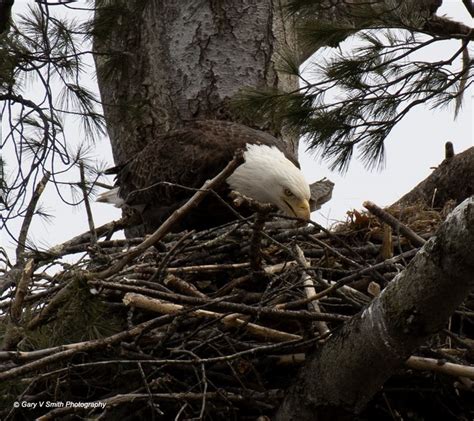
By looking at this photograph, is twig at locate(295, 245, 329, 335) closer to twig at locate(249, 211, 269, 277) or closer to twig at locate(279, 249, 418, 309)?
twig at locate(279, 249, 418, 309)

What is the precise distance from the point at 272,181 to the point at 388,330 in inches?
81.8

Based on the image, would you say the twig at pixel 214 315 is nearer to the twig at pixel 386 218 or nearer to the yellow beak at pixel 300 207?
the twig at pixel 386 218

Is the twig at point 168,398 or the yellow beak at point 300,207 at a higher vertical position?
the yellow beak at point 300,207

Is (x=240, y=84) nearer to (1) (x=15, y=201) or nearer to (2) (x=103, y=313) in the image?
(1) (x=15, y=201)

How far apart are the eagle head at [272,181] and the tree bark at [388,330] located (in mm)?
1664

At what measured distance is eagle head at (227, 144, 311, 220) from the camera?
5.03 metres

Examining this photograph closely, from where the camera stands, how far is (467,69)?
4.31 metres

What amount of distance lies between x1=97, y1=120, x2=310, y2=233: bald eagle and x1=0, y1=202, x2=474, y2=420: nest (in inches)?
32.9

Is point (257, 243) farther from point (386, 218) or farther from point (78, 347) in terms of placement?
point (78, 347)

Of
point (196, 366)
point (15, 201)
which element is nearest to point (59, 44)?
point (15, 201)

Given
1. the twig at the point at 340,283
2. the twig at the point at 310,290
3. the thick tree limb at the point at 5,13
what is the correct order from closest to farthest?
1. the twig at the point at 340,283
2. the twig at the point at 310,290
3. the thick tree limb at the point at 5,13

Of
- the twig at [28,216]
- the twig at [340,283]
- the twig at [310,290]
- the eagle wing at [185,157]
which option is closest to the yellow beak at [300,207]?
the eagle wing at [185,157]

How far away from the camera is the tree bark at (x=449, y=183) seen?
5.02 m

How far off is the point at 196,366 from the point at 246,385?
0.70ft
